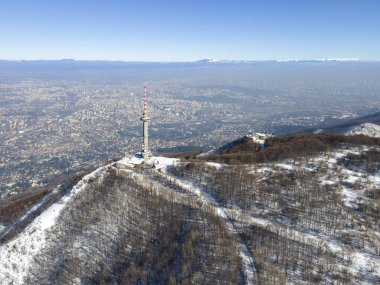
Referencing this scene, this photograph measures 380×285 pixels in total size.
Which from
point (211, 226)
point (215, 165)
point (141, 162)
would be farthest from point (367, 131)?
point (211, 226)

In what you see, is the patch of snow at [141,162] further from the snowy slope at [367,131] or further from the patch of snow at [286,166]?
the snowy slope at [367,131]

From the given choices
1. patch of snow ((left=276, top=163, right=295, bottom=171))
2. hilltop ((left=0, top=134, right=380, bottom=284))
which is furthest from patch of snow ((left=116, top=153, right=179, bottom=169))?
patch of snow ((left=276, top=163, right=295, bottom=171))

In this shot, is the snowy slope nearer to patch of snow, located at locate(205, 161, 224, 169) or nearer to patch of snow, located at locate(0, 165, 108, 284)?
patch of snow, located at locate(205, 161, 224, 169)

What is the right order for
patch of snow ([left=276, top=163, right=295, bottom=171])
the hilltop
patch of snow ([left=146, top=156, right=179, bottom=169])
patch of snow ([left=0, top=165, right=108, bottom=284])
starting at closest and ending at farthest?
the hilltop < patch of snow ([left=0, top=165, right=108, bottom=284]) < patch of snow ([left=276, top=163, right=295, bottom=171]) < patch of snow ([left=146, top=156, right=179, bottom=169])

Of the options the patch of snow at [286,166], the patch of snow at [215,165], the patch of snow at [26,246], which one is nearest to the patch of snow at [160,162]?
the patch of snow at [215,165]

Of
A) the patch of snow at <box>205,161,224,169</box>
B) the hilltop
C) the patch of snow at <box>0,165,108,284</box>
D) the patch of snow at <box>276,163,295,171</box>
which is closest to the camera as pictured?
the hilltop

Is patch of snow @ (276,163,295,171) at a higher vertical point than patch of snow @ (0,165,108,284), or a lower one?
higher

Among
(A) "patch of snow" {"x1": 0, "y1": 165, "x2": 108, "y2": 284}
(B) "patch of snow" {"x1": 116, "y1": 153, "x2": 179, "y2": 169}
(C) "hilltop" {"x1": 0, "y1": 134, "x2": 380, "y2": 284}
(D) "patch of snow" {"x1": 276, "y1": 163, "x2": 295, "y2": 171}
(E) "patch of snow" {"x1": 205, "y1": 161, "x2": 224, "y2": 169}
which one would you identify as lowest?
(A) "patch of snow" {"x1": 0, "y1": 165, "x2": 108, "y2": 284}

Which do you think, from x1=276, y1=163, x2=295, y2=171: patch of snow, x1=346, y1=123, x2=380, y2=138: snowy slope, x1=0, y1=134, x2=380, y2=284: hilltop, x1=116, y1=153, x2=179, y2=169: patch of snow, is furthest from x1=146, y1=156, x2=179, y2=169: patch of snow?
x1=346, y1=123, x2=380, y2=138: snowy slope

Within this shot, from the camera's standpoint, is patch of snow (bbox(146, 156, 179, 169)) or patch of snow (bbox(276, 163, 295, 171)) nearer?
patch of snow (bbox(276, 163, 295, 171))
